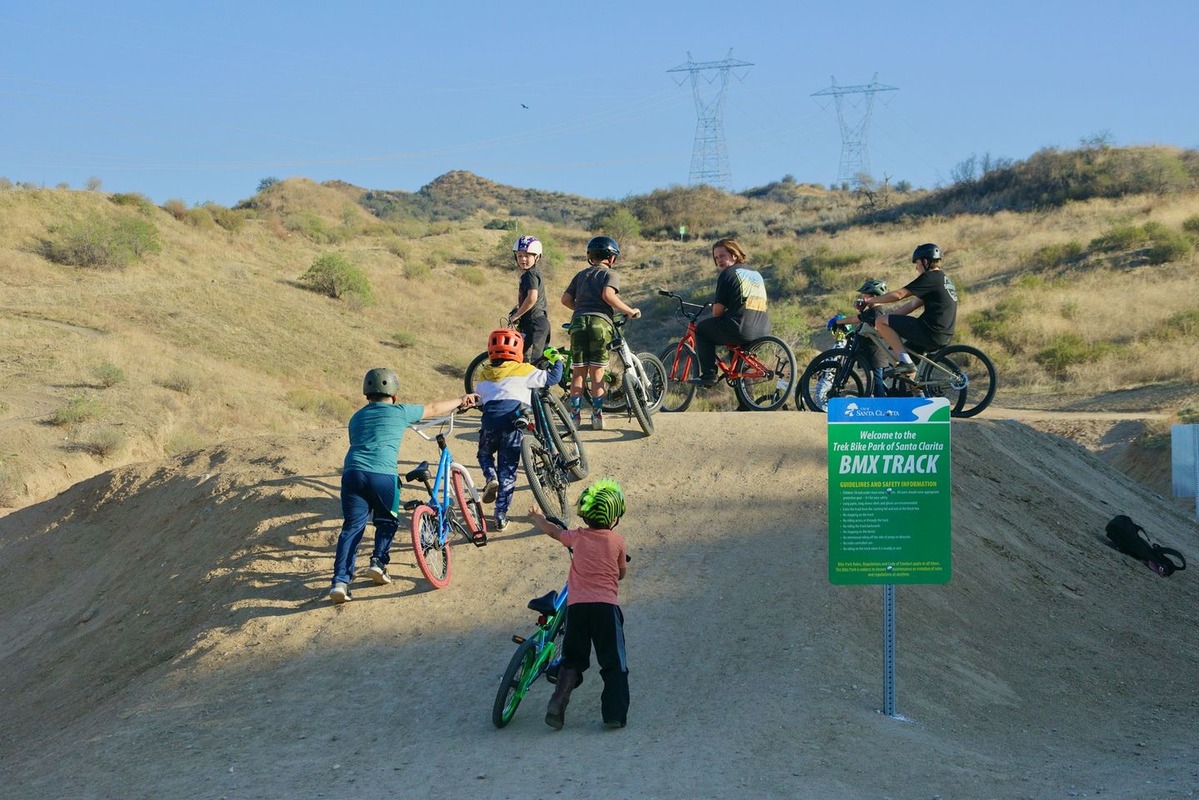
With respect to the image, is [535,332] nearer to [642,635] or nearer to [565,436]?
[565,436]

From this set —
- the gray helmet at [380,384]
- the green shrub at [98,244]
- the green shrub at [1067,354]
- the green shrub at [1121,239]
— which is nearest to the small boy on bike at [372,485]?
the gray helmet at [380,384]

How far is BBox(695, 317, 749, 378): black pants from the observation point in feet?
40.1

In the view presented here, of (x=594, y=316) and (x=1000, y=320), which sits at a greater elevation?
(x=594, y=316)

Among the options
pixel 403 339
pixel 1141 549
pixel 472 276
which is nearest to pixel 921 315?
pixel 1141 549

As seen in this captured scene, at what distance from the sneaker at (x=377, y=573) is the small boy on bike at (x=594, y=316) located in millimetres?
3425

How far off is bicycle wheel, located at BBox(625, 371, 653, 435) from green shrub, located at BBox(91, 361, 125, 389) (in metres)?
16.2

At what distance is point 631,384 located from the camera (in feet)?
36.4

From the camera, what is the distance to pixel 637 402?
36.6 ft

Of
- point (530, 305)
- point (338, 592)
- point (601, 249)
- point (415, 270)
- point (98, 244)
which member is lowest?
point (338, 592)

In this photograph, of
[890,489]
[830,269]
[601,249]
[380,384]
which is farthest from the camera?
[830,269]

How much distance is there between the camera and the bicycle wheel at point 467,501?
898cm

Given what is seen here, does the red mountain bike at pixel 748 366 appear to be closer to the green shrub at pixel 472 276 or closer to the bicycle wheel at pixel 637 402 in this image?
the bicycle wheel at pixel 637 402

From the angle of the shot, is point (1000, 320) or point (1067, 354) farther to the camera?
point (1000, 320)

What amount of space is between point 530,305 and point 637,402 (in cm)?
144
